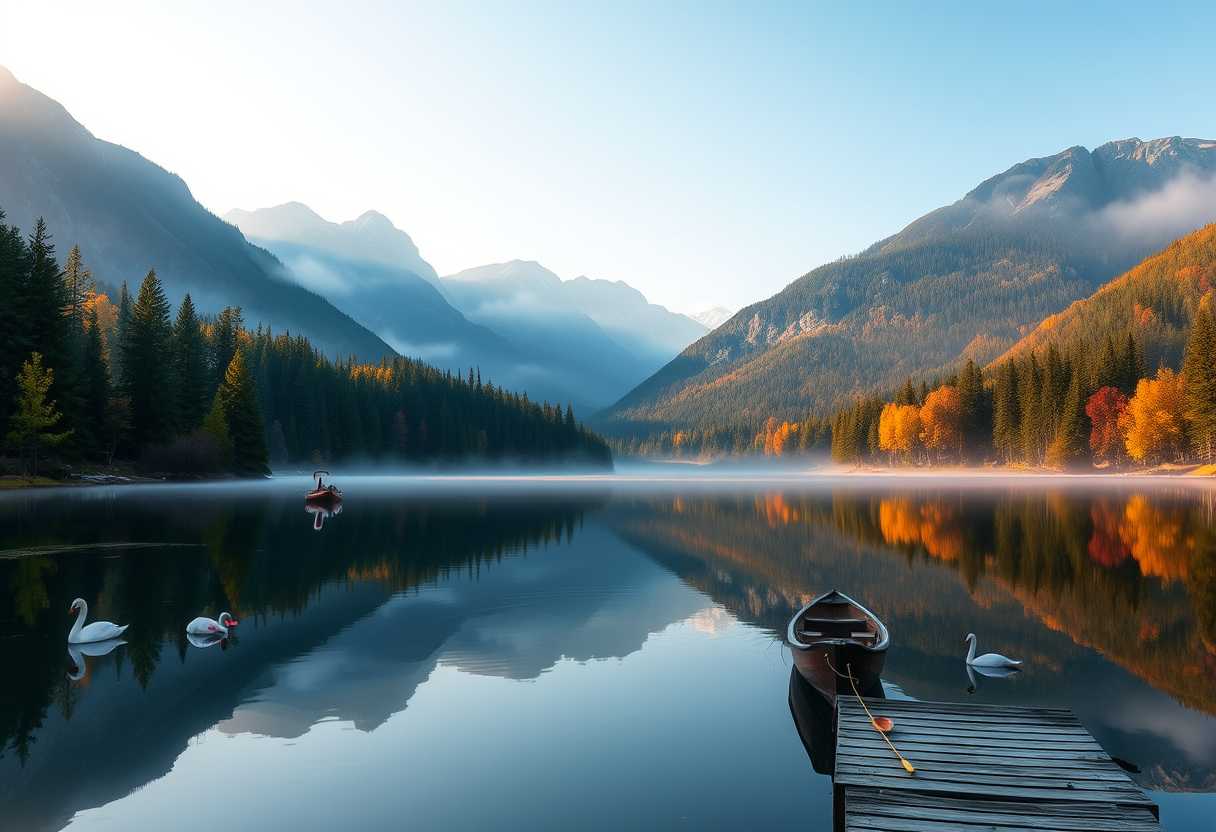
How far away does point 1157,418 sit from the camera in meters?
106

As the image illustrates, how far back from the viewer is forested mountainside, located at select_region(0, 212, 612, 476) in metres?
72.1

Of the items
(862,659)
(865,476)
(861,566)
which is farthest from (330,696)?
(865,476)

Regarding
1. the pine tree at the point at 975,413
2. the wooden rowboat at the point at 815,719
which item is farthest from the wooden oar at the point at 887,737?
the pine tree at the point at 975,413

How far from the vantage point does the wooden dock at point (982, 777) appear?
929cm

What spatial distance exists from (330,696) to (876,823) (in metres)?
11.5

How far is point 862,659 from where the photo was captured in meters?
15.2

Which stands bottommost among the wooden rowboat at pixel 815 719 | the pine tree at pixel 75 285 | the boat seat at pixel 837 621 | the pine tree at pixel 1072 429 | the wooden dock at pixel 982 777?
the wooden rowboat at pixel 815 719

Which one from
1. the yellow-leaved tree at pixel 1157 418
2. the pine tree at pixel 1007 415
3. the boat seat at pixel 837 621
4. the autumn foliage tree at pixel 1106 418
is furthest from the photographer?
the pine tree at pixel 1007 415

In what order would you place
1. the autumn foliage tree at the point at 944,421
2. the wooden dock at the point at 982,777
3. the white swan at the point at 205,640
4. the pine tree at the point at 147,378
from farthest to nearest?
the autumn foliage tree at the point at 944,421 < the pine tree at the point at 147,378 < the white swan at the point at 205,640 < the wooden dock at the point at 982,777

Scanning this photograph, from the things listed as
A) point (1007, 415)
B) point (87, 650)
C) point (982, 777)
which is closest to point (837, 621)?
point (982, 777)

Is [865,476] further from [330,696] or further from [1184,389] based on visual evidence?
[330,696]

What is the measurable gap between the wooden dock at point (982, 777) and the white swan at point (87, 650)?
16.8 metres

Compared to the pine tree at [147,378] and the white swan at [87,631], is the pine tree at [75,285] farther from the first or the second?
the white swan at [87,631]

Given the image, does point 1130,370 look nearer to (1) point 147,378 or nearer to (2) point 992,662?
(2) point 992,662
